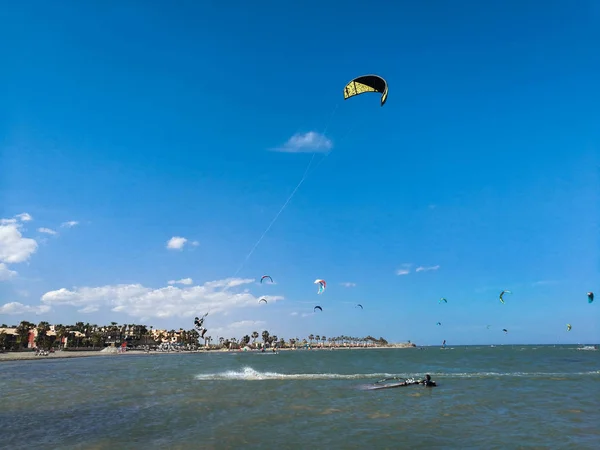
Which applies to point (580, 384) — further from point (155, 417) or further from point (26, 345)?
point (26, 345)

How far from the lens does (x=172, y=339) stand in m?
160

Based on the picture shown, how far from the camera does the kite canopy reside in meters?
17.8

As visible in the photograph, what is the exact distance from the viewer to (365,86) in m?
18.6

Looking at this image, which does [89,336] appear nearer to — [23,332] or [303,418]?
[23,332]

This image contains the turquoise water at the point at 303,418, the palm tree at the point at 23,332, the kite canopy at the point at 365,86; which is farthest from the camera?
the palm tree at the point at 23,332

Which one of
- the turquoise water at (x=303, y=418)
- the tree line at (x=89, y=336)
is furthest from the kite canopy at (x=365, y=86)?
the tree line at (x=89, y=336)

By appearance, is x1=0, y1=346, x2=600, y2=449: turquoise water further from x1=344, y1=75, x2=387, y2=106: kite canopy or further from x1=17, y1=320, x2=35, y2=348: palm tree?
x1=17, y1=320, x2=35, y2=348: palm tree

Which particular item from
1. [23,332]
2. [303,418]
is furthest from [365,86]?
[23,332]

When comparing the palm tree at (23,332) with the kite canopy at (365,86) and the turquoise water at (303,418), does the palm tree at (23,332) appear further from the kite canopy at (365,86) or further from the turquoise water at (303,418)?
Answer: the kite canopy at (365,86)

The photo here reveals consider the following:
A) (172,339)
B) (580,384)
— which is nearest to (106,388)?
(580,384)

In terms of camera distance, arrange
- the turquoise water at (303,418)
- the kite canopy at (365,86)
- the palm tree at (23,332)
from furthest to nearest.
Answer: the palm tree at (23,332)
the kite canopy at (365,86)
the turquoise water at (303,418)

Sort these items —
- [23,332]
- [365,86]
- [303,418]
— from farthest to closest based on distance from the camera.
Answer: [23,332]
[365,86]
[303,418]

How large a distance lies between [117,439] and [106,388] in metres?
15.7

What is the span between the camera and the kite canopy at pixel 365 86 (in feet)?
58.2
